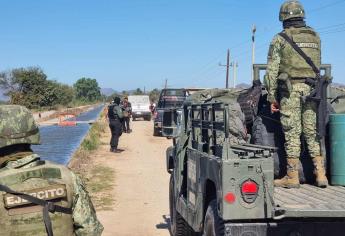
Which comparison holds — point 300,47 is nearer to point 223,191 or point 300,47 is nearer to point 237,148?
point 237,148

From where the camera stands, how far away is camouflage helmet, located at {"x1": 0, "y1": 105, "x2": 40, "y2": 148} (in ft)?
9.53

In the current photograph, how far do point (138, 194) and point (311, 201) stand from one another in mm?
7137

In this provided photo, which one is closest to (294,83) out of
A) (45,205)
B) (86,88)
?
(45,205)

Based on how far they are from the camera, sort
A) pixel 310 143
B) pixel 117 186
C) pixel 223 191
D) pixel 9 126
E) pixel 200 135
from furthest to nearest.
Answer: pixel 117 186
pixel 200 135
pixel 310 143
pixel 223 191
pixel 9 126

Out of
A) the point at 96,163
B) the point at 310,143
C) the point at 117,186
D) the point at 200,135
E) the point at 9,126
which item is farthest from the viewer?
the point at 96,163

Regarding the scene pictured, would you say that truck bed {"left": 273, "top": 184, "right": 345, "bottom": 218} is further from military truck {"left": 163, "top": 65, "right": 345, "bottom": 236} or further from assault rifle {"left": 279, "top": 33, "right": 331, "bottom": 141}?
assault rifle {"left": 279, "top": 33, "right": 331, "bottom": 141}

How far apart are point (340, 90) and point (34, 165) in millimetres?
4786

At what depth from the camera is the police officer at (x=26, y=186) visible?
114 inches

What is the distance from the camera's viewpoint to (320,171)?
5.41m

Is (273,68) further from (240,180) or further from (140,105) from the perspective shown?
(140,105)

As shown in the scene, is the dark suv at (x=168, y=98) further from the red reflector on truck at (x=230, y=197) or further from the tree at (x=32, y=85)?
the tree at (x=32, y=85)

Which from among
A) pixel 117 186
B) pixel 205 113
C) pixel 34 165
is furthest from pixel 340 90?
pixel 117 186

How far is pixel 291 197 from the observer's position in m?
4.84

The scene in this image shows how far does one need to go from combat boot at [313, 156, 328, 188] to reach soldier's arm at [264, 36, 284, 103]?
791 millimetres
